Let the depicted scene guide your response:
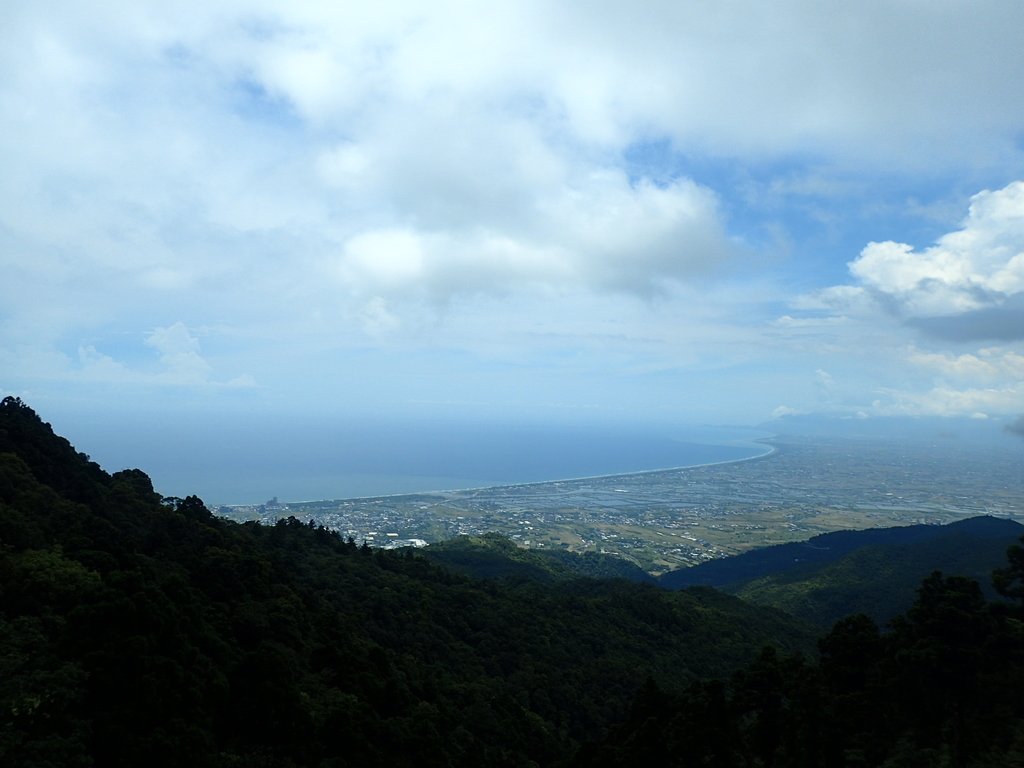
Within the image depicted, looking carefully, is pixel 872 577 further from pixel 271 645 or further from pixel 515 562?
pixel 271 645

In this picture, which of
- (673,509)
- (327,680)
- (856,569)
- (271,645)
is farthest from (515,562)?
(673,509)

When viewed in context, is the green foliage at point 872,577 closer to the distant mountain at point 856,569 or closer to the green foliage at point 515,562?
the distant mountain at point 856,569

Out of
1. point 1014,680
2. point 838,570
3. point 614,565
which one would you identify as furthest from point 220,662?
point 614,565

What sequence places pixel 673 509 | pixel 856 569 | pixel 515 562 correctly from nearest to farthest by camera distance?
1. pixel 856 569
2. pixel 515 562
3. pixel 673 509

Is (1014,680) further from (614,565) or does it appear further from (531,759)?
(614,565)

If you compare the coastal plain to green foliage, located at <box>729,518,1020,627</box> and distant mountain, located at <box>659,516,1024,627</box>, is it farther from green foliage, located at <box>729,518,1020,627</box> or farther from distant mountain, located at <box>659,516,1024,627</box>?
green foliage, located at <box>729,518,1020,627</box>

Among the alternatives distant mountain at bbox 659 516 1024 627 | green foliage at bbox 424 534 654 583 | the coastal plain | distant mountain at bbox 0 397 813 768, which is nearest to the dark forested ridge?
distant mountain at bbox 0 397 813 768

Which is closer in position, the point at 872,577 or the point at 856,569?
the point at 872,577

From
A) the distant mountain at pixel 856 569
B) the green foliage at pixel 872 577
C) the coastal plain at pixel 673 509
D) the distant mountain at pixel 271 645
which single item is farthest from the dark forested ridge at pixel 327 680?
the coastal plain at pixel 673 509
